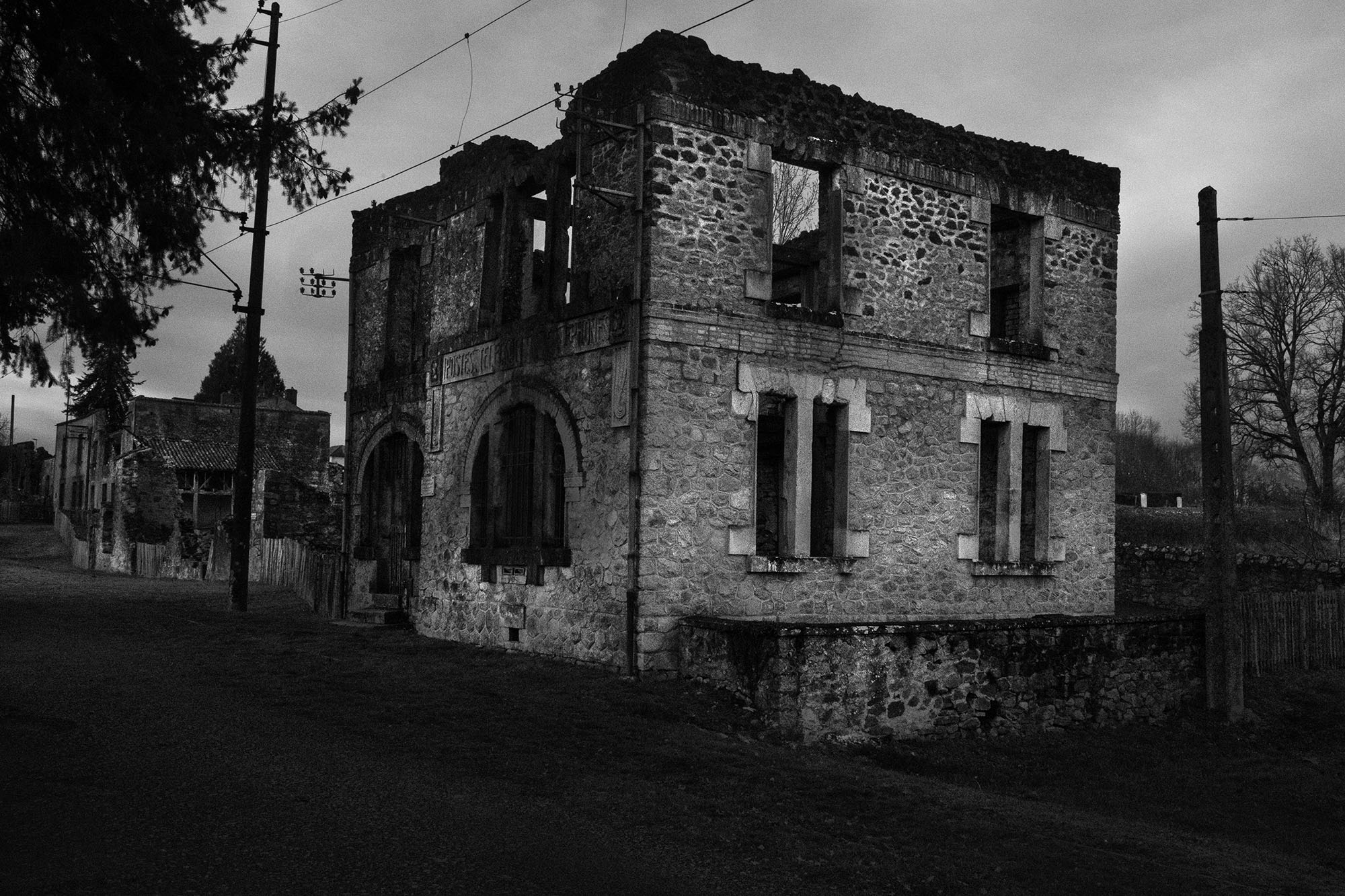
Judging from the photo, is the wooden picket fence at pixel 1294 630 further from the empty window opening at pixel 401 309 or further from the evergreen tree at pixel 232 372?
the evergreen tree at pixel 232 372

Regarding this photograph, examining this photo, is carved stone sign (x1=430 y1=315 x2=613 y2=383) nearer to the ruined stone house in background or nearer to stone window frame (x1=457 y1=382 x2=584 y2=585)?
stone window frame (x1=457 y1=382 x2=584 y2=585)

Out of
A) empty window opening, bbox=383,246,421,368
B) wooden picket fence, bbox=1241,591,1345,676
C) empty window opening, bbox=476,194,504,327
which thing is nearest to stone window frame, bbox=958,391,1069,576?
wooden picket fence, bbox=1241,591,1345,676

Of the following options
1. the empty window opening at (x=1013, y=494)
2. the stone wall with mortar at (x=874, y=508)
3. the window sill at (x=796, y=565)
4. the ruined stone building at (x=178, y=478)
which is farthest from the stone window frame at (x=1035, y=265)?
the ruined stone building at (x=178, y=478)

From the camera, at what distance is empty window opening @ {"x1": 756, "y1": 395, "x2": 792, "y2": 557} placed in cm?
1733

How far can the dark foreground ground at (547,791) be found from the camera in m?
6.59

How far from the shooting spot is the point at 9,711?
9.95 meters

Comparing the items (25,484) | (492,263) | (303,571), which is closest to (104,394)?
(25,484)

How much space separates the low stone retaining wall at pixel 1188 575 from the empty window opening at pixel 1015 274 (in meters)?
7.60

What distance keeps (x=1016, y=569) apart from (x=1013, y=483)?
3.93ft

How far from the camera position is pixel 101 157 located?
9078mm

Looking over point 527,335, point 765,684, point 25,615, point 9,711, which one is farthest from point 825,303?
point 25,615

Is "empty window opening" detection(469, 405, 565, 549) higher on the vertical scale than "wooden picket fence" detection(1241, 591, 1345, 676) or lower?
higher

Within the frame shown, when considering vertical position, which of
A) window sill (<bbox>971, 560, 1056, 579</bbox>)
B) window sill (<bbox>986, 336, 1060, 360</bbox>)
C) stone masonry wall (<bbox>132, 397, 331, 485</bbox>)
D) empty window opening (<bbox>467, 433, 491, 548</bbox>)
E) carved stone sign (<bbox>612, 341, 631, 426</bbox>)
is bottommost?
window sill (<bbox>971, 560, 1056, 579</bbox>)

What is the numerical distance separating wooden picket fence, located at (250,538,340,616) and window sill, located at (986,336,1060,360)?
1167 cm
